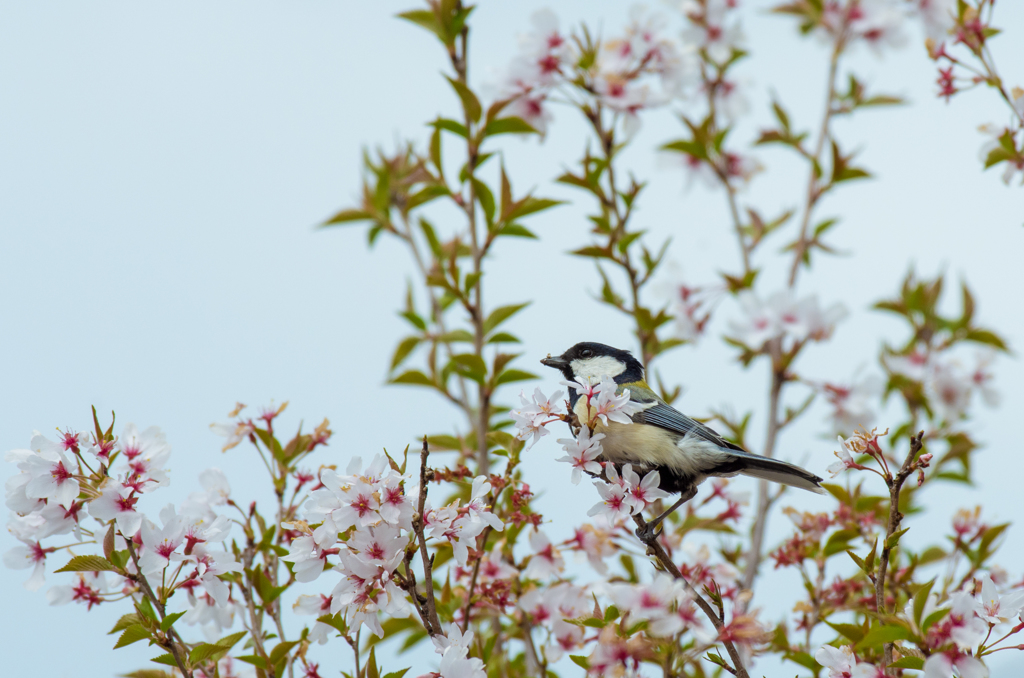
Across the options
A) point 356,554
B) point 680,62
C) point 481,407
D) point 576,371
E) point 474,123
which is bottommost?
point 356,554

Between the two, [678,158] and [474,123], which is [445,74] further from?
[678,158]

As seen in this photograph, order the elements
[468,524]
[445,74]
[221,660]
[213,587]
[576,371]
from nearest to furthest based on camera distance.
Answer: [468,524] < [213,587] < [221,660] < [445,74] < [576,371]

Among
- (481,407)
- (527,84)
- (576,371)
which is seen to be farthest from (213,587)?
(527,84)

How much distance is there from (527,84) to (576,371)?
4.05 feet

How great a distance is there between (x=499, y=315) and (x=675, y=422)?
2.77 feet

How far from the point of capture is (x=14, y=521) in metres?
2.07

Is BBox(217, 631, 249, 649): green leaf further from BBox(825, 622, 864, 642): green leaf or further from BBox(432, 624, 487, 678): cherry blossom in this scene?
BBox(825, 622, 864, 642): green leaf

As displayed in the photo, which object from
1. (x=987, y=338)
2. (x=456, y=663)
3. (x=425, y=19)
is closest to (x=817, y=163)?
(x=987, y=338)

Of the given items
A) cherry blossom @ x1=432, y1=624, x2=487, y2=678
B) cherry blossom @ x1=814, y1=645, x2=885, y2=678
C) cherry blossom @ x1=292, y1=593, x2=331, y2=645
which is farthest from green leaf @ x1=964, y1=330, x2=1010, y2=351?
cherry blossom @ x1=292, y1=593, x2=331, y2=645

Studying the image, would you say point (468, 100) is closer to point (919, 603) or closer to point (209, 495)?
point (209, 495)

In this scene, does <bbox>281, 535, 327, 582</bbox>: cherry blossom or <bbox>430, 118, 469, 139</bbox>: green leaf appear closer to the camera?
<bbox>281, 535, 327, 582</bbox>: cherry blossom

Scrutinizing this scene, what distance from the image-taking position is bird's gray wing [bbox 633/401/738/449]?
2816 millimetres

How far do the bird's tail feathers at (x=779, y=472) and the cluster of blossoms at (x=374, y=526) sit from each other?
109cm

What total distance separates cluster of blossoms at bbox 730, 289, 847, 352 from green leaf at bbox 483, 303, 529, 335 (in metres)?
1.05
